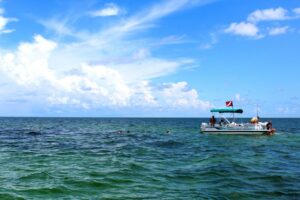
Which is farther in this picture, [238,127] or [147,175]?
[238,127]

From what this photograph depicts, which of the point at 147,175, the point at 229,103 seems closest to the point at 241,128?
the point at 229,103

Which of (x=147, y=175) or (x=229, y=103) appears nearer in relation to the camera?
(x=147, y=175)

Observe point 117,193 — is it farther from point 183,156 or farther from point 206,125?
point 206,125

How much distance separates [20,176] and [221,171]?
12.2 m

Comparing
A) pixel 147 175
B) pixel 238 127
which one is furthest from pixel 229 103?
pixel 147 175

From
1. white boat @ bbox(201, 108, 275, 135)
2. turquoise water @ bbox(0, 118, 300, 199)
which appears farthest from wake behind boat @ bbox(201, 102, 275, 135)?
turquoise water @ bbox(0, 118, 300, 199)

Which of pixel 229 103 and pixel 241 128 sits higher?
pixel 229 103

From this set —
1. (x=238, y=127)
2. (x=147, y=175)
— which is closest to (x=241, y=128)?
(x=238, y=127)

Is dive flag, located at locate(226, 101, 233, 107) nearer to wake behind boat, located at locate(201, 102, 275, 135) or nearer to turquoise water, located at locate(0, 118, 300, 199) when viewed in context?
wake behind boat, located at locate(201, 102, 275, 135)

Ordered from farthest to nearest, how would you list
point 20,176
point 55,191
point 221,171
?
point 221,171 → point 20,176 → point 55,191

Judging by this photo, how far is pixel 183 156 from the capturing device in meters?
30.7

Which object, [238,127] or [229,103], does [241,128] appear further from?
[229,103]

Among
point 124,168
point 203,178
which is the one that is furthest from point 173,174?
point 124,168

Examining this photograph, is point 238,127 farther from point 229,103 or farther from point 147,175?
point 147,175
